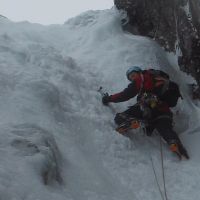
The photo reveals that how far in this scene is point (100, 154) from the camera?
6.89 m

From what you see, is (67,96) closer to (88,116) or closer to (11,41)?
(88,116)

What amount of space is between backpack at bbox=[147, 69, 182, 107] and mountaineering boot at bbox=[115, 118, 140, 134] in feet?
2.39

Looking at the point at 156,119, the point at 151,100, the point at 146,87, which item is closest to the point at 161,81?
the point at 146,87

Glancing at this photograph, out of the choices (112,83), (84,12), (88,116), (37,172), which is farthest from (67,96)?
(84,12)

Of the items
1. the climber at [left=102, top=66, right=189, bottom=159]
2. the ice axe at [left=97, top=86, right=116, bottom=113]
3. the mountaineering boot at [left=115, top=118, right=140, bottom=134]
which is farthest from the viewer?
the ice axe at [left=97, top=86, right=116, bottom=113]

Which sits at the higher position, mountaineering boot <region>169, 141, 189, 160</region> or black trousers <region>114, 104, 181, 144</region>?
black trousers <region>114, 104, 181, 144</region>

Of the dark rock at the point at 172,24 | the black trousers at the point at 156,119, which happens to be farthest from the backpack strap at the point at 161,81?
the dark rock at the point at 172,24

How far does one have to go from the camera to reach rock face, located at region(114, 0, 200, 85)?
9.05m

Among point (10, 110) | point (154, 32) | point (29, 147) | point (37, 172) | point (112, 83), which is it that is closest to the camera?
point (37, 172)

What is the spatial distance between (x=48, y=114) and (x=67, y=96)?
3.42 feet

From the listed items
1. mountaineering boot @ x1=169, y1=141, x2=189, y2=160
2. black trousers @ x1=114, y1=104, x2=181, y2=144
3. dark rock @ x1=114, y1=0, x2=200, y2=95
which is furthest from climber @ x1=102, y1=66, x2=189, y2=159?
dark rock @ x1=114, y1=0, x2=200, y2=95

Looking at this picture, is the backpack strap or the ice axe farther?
the ice axe

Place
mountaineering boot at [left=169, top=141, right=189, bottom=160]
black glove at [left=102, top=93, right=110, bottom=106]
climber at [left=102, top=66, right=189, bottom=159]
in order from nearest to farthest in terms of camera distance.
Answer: mountaineering boot at [left=169, top=141, right=189, bottom=160], climber at [left=102, top=66, right=189, bottom=159], black glove at [left=102, top=93, right=110, bottom=106]

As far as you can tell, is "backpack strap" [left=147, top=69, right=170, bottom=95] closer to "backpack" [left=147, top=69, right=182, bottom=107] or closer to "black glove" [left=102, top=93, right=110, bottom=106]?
"backpack" [left=147, top=69, right=182, bottom=107]
